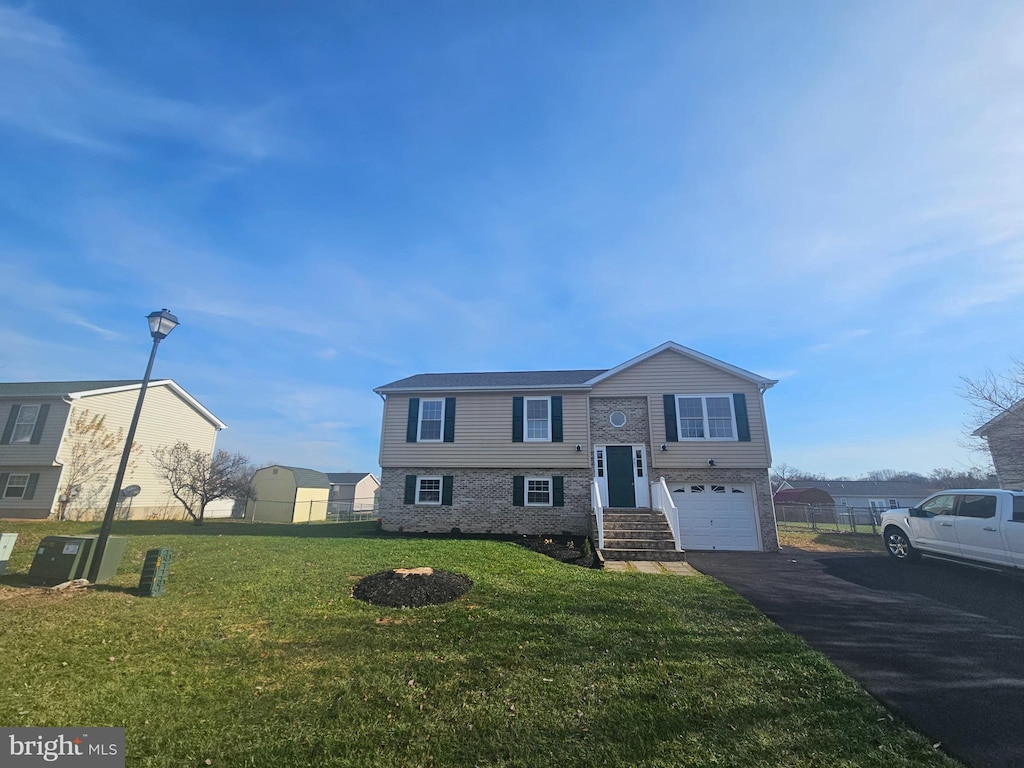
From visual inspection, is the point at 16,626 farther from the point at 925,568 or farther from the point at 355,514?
the point at 355,514

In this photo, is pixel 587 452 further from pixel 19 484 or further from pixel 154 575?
pixel 19 484

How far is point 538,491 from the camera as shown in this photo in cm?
1623

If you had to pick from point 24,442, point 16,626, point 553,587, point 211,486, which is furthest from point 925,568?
point 24,442

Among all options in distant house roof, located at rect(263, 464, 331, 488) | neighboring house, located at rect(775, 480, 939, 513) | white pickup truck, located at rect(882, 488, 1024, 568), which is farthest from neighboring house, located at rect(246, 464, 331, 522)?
neighboring house, located at rect(775, 480, 939, 513)

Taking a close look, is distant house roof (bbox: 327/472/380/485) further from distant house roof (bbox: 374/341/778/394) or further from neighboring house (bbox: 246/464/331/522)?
distant house roof (bbox: 374/341/778/394)

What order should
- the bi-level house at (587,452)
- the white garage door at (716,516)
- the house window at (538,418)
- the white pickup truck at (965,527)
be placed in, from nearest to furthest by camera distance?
the white pickup truck at (965,527) < the white garage door at (716,516) < the bi-level house at (587,452) < the house window at (538,418)

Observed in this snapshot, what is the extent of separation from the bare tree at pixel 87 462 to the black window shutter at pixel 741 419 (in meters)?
29.3

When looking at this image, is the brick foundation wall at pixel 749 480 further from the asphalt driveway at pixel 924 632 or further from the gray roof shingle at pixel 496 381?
the gray roof shingle at pixel 496 381

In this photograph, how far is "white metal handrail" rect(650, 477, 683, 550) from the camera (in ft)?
40.3

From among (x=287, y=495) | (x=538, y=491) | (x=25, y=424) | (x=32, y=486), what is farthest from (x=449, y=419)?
(x=287, y=495)

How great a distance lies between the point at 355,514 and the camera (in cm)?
3950

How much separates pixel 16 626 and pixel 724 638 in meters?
9.35

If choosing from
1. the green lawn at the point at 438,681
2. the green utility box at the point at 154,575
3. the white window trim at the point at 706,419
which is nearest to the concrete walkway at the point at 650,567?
the green lawn at the point at 438,681

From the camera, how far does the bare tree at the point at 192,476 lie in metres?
24.8
